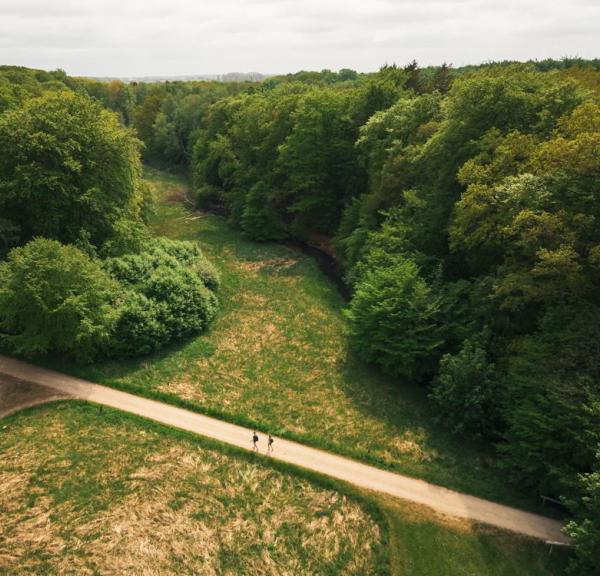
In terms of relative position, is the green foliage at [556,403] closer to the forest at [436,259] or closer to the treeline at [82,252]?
the forest at [436,259]

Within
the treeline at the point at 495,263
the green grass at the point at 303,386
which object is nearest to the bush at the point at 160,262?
the green grass at the point at 303,386

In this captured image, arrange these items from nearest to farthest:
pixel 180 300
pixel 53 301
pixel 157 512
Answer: pixel 157 512, pixel 53 301, pixel 180 300

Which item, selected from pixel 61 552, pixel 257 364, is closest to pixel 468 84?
pixel 257 364

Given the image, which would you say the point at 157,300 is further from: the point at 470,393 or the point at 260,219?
the point at 260,219

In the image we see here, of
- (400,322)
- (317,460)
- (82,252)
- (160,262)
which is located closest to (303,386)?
(317,460)

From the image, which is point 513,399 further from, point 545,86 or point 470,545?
point 545,86

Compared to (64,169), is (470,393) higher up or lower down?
lower down
